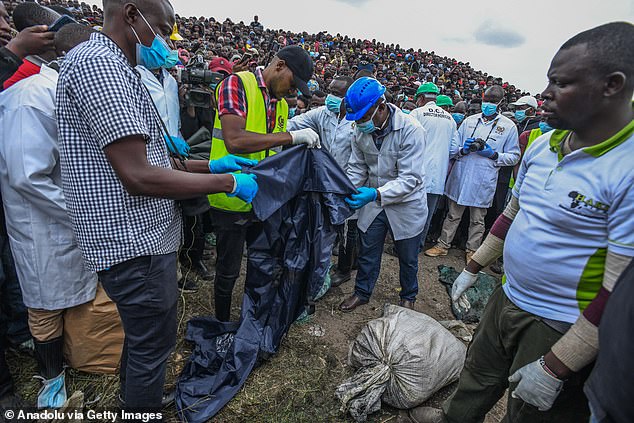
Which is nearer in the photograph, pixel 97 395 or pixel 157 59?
pixel 157 59

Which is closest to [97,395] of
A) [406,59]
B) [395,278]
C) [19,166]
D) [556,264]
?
[19,166]

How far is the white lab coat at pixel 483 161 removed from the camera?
410cm

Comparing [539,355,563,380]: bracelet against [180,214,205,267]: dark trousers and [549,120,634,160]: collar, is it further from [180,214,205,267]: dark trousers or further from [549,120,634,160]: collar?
[180,214,205,267]: dark trousers

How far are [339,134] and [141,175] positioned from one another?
2607 mm

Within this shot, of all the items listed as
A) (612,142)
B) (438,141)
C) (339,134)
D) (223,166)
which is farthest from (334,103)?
(612,142)

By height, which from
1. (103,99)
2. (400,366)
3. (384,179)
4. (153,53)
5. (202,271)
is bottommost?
(202,271)

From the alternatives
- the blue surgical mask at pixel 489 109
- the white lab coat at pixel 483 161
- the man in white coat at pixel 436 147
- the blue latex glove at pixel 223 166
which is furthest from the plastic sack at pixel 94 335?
the blue surgical mask at pixel 489 109

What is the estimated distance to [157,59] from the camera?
56.8 inches

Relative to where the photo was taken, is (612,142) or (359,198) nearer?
(612,142)

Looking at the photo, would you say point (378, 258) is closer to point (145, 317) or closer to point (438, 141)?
point (438, 141)

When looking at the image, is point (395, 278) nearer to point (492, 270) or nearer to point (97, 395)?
point (492, 270)

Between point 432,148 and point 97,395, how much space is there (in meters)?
3.74

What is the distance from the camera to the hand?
73.8 inches

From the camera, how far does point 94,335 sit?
6.41ft
